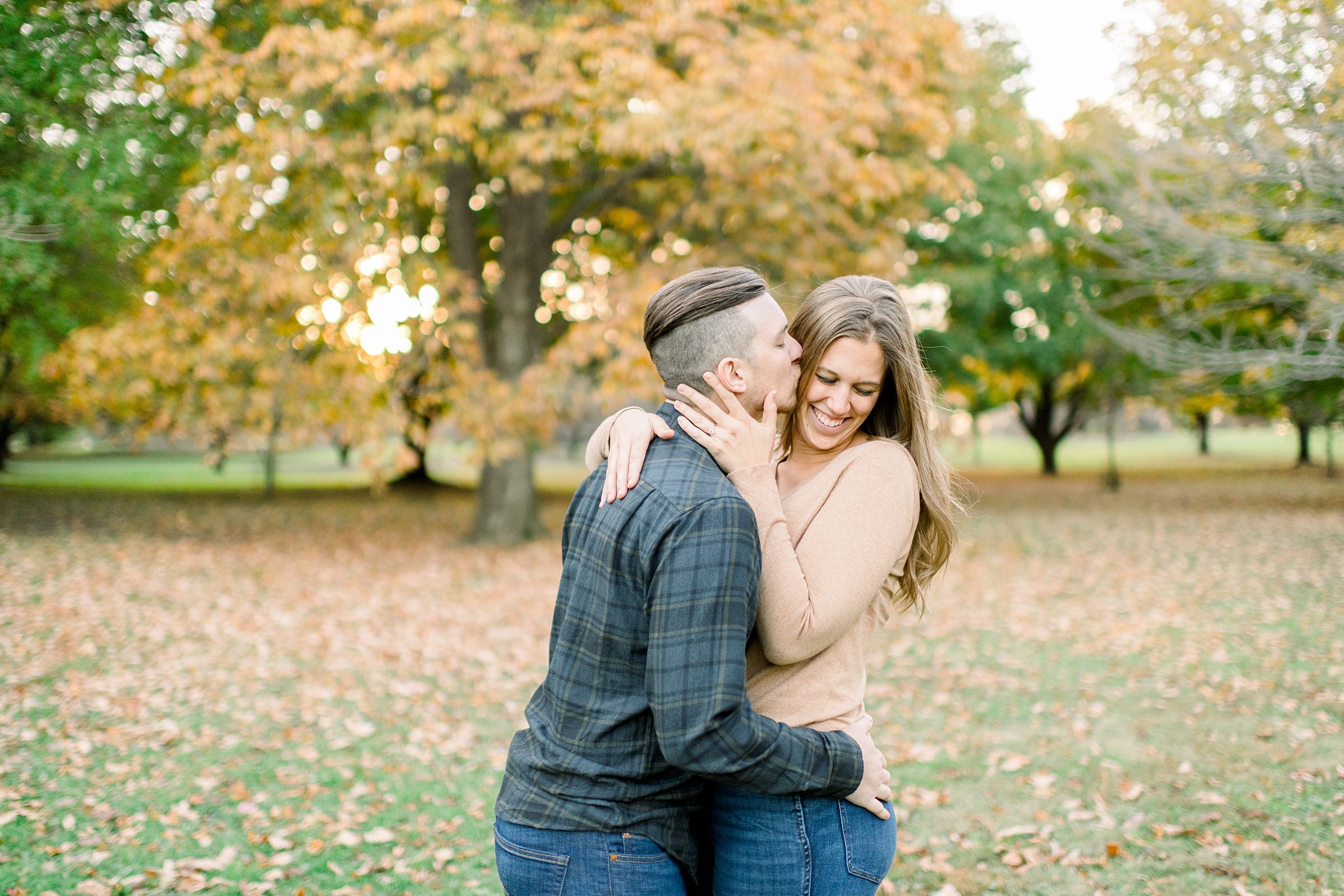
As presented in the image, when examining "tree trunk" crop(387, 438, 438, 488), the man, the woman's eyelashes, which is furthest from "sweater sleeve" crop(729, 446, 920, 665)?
"tree trunk" crop(387, 438, 438, 488)

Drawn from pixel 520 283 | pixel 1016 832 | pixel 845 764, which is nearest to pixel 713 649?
pixel 845 764

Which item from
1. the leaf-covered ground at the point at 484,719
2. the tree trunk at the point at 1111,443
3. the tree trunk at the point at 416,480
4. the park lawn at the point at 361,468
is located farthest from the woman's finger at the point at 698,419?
the tree trunk at the point at 416,480

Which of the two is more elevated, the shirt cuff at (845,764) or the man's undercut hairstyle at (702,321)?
the man's undercut hairstyle at (702,321)

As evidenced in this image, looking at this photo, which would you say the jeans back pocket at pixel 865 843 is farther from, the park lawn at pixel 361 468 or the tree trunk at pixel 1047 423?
the tree trunk at pixel 1047 423

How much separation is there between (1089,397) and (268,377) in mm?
25023

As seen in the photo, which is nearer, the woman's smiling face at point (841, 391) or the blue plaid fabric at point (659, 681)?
the blue plaid fabric at point (659, 681)

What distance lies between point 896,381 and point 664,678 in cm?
98

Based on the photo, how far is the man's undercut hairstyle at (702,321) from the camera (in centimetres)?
191

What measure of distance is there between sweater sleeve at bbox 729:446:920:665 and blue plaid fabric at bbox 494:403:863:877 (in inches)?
4.0

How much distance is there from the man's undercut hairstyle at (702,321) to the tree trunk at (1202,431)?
4232 cm

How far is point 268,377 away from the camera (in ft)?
37.4

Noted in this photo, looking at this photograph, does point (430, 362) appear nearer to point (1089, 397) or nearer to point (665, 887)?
point (665, 887)

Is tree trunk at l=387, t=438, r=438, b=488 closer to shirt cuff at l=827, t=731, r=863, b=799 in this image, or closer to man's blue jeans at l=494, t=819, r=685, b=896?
man's blue jeans at l=494, t=819, r=685, b=896

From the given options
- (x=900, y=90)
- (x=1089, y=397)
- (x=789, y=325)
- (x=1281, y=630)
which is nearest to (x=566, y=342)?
(x=900, y=90)
